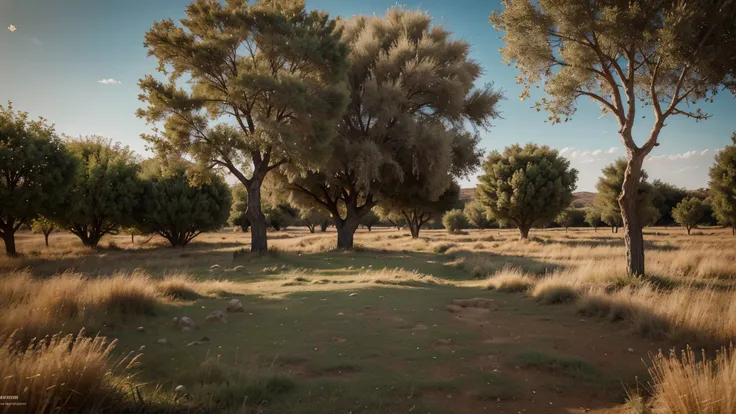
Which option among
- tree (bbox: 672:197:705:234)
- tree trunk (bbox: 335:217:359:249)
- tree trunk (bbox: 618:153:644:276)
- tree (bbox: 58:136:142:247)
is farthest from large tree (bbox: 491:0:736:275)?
tree (bbox: 672:197:705:234)

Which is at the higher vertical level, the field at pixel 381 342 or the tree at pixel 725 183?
the tree at pixel 725 183

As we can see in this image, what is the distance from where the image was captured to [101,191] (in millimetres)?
31781

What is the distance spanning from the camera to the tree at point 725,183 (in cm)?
3128

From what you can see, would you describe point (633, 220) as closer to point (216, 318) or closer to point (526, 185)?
point (216, 318)

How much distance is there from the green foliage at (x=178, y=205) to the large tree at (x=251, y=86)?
15.5m

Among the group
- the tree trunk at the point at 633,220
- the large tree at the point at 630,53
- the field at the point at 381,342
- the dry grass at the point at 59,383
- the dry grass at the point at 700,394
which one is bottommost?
the field at the point at 381,342

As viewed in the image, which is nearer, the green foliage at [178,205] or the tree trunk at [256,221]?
the tree trunk at [256,221]

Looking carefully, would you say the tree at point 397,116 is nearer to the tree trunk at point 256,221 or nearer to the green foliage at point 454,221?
Result: the tree trunk at point 256,221

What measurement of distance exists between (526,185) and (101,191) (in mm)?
39130

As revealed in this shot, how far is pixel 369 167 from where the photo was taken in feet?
72.0

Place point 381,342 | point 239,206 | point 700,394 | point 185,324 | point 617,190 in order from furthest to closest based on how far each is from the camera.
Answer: point 239,206, point 617,190, point 185,324, point 381,342, point 700,394

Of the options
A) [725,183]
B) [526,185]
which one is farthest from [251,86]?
[725,183]

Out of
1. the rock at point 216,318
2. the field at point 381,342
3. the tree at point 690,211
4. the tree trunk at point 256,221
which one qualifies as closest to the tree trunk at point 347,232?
the tree trunk at point 256,221

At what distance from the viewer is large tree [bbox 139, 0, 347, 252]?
61.9 ft
